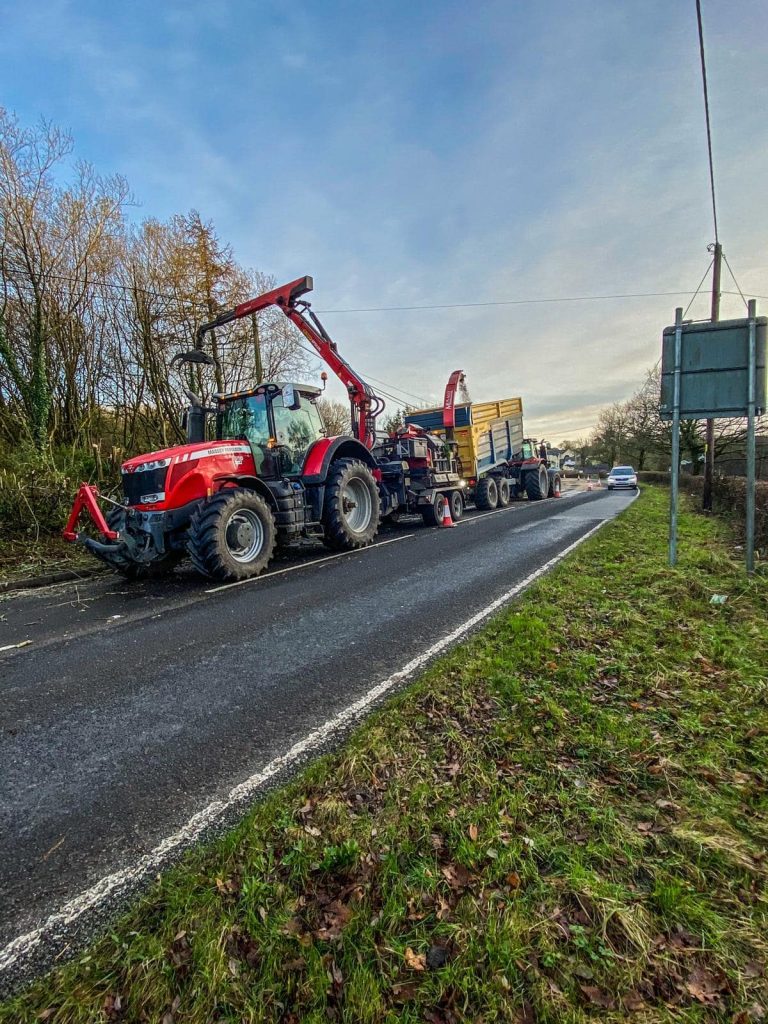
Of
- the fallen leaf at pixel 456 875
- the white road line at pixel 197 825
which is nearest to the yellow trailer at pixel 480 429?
the white road line at pixel 197 825

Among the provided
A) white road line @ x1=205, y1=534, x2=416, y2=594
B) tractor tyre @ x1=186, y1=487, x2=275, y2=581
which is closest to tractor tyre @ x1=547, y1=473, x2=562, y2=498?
white road line @ x1=205, y1=534, x2=416, y2=594

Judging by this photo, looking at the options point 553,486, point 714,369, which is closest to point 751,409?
point 714,369

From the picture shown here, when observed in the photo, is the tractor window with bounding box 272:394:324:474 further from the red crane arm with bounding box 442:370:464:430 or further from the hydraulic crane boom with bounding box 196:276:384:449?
the red crane arm with bounding box 442:370:464:430

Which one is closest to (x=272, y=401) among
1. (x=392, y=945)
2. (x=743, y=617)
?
(x=743, y=617)

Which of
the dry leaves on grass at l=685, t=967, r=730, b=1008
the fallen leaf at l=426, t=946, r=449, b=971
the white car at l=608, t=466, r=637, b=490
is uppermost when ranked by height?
the fallen leaf at l=426, t=946, r=449, b=971

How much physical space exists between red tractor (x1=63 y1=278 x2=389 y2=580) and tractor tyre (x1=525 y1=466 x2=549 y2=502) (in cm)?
1099

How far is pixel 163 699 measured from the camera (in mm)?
3252

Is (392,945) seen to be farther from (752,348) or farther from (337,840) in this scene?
(752,348)

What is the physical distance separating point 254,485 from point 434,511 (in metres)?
5.70

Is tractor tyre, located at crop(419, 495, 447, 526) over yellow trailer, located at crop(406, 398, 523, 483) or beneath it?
beneath

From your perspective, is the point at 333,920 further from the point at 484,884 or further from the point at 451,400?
the point at 451,400

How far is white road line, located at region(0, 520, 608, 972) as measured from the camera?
1571 mm

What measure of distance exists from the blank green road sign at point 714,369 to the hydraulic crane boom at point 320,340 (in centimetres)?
606

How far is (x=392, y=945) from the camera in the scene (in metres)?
1.47
